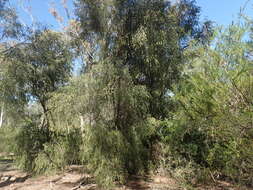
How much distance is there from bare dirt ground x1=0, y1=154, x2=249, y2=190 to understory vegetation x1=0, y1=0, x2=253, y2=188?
0.73 ft

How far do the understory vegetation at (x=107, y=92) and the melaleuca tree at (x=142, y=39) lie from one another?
0.03 m

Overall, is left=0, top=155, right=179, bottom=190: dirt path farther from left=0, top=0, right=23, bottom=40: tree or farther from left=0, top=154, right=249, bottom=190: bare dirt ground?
left=0, top=0, right=23, bottom=40: tree

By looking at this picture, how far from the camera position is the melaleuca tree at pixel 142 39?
6.21 metres

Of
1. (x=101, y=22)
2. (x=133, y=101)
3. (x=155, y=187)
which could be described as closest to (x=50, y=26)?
(x=101, y=22)

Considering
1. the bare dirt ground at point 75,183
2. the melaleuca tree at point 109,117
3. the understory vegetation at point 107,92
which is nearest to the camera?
the bare dirt ground at point 75,183

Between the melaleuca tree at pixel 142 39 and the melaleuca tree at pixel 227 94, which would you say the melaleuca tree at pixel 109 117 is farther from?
the melaleuca tree at pixel 227 94

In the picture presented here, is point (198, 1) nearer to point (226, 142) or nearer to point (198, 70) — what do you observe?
point (198, 70)

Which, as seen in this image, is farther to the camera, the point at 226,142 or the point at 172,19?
the point at 172,19

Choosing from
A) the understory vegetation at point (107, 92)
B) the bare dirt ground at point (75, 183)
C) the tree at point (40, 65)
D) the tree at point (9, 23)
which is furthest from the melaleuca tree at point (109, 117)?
the tree at point (9, 23)

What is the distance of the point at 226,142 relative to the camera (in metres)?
3.06

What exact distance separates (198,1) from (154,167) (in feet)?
21.3

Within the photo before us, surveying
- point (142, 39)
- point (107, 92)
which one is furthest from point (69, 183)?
point (142, 39)

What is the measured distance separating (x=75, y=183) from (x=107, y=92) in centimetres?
270

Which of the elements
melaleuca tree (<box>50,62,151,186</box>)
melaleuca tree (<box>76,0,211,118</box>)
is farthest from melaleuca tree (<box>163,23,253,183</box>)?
melaleuca tree (<box>76,0,211,118</box>)
